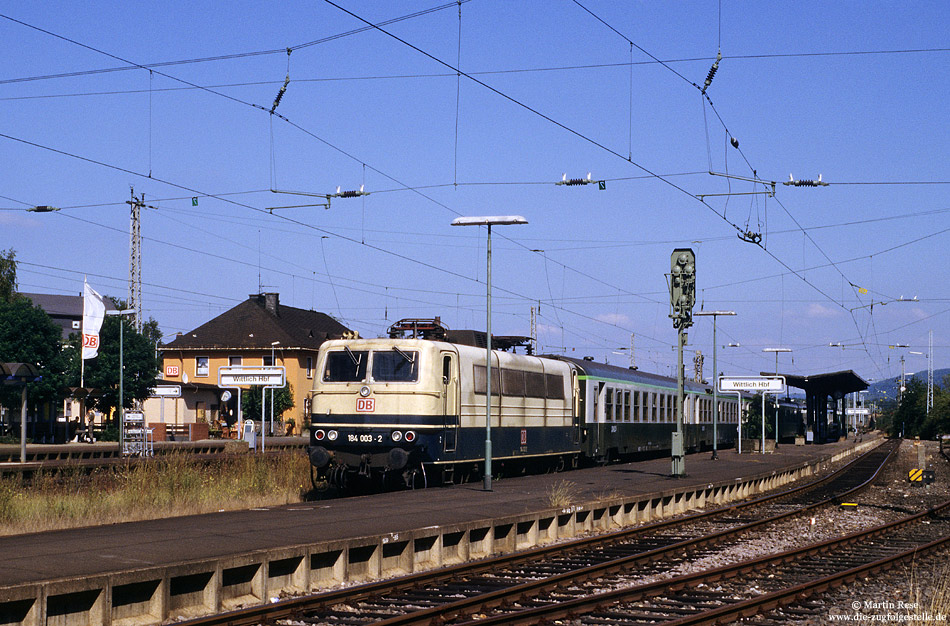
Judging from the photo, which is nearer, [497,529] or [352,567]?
[352,567]

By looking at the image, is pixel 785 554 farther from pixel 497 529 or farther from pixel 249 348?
pixel 249 348

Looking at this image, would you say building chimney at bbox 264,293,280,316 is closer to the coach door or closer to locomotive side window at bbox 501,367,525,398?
locomotive side window at bbox 501,367,525,398

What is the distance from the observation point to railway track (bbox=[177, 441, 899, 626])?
966 centimetres

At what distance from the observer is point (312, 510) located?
16.2 m

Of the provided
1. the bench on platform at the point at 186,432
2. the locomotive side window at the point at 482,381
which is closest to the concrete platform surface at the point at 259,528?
the locomotive side window at the point at 482,381

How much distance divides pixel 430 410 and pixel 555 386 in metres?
7.28

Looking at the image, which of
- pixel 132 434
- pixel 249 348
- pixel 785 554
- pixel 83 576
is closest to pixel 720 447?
pixel 132 434

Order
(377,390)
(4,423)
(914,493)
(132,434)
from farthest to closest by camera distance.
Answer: (4,423) < (132,434) < (914,493) < (377,390)

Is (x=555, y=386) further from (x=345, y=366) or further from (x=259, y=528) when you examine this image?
(x=259, y=528)

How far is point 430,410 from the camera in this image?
20.3 m

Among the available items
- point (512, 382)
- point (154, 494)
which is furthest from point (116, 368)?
point (154, 494)

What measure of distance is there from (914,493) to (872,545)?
13105mm

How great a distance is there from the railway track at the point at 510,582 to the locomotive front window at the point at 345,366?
678 centimetres

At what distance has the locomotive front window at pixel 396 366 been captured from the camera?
20.5 m
